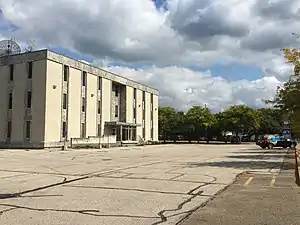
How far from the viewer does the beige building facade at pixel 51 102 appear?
45.5m

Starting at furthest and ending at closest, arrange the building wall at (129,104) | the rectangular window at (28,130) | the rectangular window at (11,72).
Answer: the building wall at (129,104), the rectangular window at (11,72), the rectangular window at (28,130)

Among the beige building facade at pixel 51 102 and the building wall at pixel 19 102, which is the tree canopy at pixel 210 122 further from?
the building wall at pixel 19 102

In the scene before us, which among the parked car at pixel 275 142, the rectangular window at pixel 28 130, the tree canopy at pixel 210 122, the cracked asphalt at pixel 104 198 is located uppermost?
the tree canopy at pixel 210 122

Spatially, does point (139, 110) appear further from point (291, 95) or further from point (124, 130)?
point (291, 95)

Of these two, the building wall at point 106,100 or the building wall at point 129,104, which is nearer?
the building wall at point 106,100

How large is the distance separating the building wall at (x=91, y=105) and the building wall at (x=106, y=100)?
2295 mm

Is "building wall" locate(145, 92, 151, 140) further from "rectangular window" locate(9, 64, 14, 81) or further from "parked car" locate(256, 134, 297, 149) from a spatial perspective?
"rectangular window" locate(9, 64, 14, 81)

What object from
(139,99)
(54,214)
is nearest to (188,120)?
(139,99)

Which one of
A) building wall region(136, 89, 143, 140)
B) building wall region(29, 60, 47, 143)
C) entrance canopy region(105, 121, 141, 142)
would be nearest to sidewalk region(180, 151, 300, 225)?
building wall region(29, 60, 47, 143)

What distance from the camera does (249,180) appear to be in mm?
15305

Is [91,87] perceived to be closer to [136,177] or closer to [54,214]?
[136,177]

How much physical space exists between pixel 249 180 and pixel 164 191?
4.74m

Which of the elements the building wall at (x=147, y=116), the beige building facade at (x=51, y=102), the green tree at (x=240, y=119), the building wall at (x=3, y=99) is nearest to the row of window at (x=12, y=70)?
the beige building facade at (x=51, y=102)

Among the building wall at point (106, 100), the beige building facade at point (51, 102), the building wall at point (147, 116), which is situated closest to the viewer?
the beige building facade at point (51, 102)
